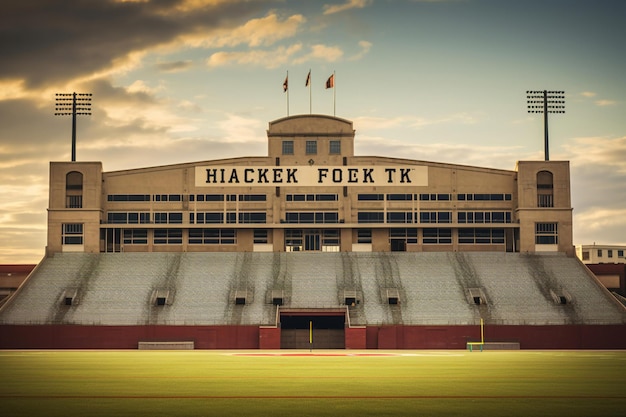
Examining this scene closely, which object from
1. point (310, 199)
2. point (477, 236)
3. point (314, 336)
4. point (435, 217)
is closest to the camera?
point (314, 336)

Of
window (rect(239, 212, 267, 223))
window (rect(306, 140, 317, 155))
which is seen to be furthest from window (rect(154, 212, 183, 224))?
window (rect(306, 140, 317, 155))

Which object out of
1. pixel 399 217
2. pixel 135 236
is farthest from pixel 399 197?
pixel 135 236

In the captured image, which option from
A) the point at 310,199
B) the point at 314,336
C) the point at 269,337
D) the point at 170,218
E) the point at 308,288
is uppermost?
the point at 310,199

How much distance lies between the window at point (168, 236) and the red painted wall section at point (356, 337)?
89.2 feet

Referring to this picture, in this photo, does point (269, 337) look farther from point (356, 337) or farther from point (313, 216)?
point (313, 216)

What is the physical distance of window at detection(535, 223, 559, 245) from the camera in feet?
304

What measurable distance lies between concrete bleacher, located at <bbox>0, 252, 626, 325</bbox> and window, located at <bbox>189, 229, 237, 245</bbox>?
192 inches

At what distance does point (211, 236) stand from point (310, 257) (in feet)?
39.8

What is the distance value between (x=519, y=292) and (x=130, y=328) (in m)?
34.8

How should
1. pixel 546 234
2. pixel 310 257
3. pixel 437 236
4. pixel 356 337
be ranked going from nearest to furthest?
pixel 356 337, pixel 310 257, pixel 546 234, pixel 437 236

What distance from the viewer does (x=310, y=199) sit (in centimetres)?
9462

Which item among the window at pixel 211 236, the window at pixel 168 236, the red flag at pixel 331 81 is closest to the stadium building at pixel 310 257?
the window at pixel 211 236

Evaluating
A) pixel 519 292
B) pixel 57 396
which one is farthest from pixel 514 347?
pixel 57 396

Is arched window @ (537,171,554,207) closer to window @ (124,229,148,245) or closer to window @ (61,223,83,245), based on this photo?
window @ (124,229,148,245)
